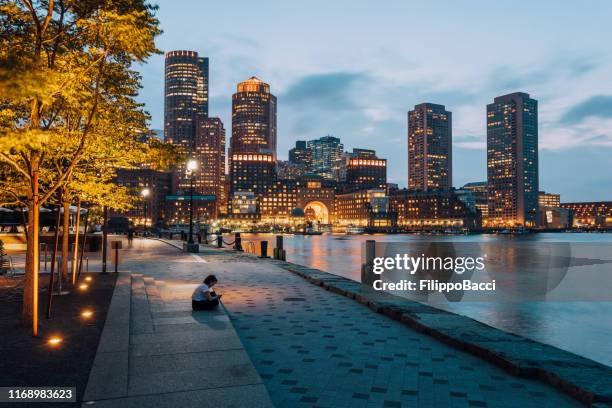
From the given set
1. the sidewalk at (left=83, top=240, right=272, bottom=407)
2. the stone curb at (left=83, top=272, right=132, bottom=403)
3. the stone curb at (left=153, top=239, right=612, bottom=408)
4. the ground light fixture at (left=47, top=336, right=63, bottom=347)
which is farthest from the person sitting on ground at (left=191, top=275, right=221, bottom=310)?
the stone curb at (left=153, top=239, right=612, bottom=408)

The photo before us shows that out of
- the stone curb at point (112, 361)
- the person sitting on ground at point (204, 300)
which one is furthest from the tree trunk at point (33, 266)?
the person sitting on ground at point (204, 300)

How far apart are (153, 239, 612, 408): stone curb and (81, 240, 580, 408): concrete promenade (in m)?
0.21

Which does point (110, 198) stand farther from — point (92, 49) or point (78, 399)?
point (78, 399)

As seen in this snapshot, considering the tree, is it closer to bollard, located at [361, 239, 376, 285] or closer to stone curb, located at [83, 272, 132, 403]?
stone curb, located at [83, 272, 132, 403]

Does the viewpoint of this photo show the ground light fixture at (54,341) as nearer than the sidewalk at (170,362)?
No

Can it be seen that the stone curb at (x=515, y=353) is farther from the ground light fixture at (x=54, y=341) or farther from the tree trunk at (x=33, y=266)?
the tree trunk at (x=33, y=266)

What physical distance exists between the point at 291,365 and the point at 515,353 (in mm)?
4404

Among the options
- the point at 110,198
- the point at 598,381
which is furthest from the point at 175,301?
the point at 598,381

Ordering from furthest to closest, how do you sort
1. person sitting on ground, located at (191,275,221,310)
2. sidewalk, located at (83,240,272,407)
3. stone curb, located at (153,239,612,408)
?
1. person sitting on ground, located at (191,275,221,310)
2. stone curb, located at (153,239,612,408)
3. sidewalk, located at (83,240,272,407)

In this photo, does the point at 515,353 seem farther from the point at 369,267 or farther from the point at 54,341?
the point at 369,267

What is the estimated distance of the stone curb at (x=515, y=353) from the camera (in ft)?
23.8

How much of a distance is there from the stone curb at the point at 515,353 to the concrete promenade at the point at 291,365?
0.21 metres

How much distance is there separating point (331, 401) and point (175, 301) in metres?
9.06

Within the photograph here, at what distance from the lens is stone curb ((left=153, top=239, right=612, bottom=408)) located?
23.8 feet
